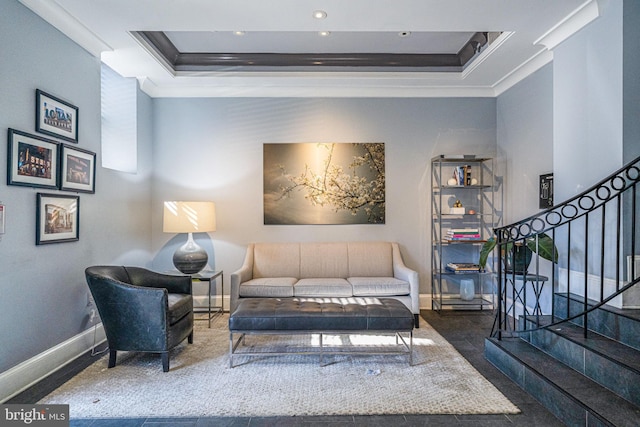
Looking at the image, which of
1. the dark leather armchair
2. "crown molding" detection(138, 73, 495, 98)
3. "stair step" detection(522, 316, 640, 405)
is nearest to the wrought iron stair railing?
"stair step" detection(522, 316, 640, 405)

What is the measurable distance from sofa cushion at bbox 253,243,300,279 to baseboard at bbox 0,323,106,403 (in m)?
1.85

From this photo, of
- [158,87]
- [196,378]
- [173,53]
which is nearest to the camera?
[196,378]

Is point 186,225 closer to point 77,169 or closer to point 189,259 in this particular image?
point 189,259

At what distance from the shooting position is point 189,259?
14.2ft

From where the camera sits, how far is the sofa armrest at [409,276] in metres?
4.13

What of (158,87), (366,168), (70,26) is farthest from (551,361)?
(158,87)

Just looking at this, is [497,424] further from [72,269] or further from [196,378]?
[72,269]

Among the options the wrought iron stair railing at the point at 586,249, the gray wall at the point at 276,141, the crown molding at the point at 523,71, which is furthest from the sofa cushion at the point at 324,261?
the crown molding at the point at 523,71

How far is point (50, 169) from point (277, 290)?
7.92 feet

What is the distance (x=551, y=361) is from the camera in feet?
8.77

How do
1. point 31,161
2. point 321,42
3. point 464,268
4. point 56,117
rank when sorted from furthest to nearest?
point 464,268 < point 321,42 < point 56,117 < point 31,161

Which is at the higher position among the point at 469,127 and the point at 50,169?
the point at 469,127

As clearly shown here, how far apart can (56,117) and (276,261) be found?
2.75m

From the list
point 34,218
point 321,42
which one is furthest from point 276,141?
point 34,218
